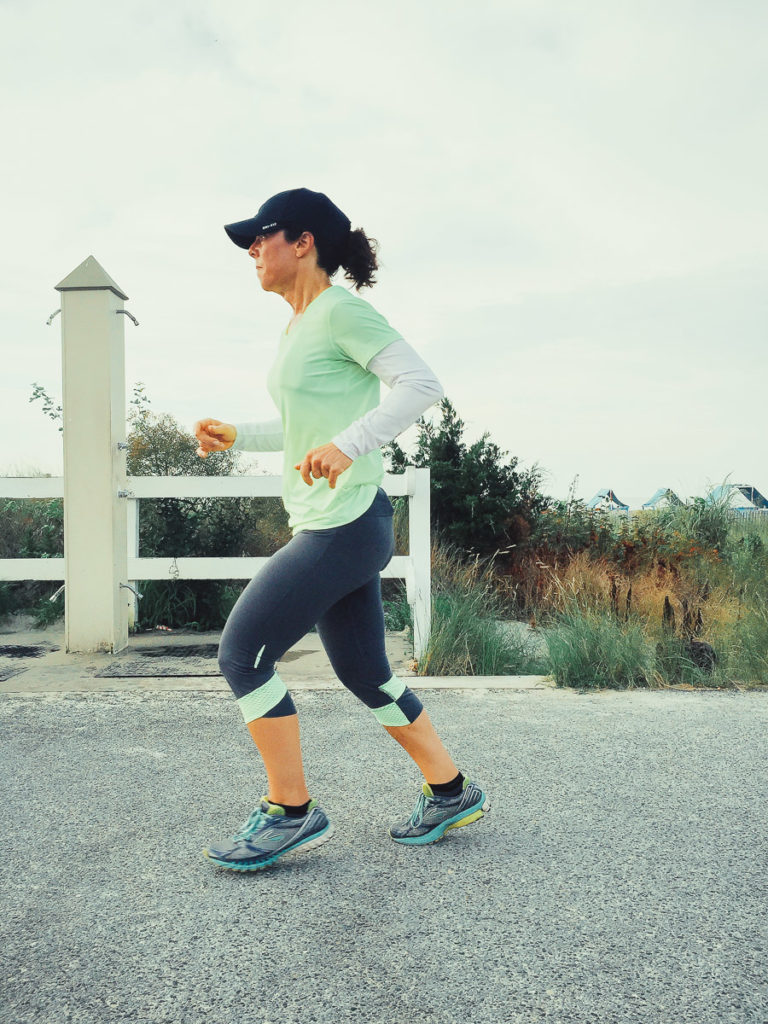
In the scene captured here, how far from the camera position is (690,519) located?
1327cm

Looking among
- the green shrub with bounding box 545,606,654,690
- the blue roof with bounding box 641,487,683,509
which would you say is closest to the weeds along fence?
the green shrub with bounding box 545,606,654,690

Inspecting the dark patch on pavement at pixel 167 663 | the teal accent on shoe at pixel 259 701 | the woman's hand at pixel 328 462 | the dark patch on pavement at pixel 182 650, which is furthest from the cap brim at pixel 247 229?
the dark patch on pavement at pixel 182 650

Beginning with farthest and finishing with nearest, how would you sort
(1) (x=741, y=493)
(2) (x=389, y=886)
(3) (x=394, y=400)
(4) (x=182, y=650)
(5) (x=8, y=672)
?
(1) (x=741, y=493)
(4) (x=182, y=650)
(5) (x=8, y=672)
(2) (x=389, y=886)
(3) (x=394, y=400)

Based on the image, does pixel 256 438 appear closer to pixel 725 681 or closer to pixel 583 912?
pixel 583 912

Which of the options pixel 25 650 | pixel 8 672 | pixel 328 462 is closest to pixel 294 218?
pixel 328 462

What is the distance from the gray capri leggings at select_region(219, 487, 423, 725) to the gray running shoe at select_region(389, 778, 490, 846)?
0.40m

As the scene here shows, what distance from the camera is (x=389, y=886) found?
271cm

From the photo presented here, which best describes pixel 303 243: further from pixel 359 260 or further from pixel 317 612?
pixel 317 612

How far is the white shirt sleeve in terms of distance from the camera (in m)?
2.51

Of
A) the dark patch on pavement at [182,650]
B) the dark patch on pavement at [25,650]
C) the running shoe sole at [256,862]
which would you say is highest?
the running shoe sole at [256,862]

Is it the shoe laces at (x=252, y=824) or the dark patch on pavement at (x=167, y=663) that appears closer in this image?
the shoe laces at (x=252, y=824)

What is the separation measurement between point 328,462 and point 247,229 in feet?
2.97

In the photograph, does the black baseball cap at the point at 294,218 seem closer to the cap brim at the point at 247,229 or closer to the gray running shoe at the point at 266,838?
the cap brim at the point at 247,229

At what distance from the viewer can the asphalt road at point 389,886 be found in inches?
82.7
